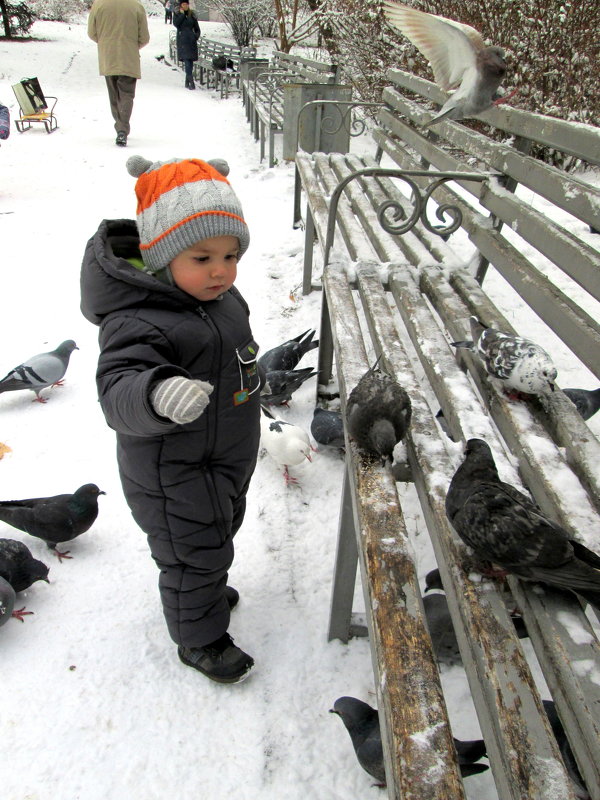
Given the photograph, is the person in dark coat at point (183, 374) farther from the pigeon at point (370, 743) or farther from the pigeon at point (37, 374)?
the pigeon at point (37, 374)

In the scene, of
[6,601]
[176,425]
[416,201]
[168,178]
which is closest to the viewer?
[176,425]

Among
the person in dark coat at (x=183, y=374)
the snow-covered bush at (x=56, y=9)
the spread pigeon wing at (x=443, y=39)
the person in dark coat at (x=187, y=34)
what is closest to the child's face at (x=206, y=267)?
the person in dark coat at (x=183, y=374)

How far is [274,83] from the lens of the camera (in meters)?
10.6

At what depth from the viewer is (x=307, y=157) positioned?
556cm

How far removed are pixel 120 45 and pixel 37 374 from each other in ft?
26.2

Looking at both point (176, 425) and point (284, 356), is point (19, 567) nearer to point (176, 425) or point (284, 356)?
point (176, 425)

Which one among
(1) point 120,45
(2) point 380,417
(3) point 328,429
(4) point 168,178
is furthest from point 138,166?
(1) point 120,45

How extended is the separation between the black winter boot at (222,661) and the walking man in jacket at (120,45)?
31.8 ft

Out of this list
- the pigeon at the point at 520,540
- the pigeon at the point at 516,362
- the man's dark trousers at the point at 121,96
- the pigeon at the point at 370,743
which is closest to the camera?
the pigeon at the point at 520,540

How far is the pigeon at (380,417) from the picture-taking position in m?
1.84

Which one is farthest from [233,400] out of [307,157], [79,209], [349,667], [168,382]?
[79,209]

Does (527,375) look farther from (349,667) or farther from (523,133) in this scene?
(523,133)

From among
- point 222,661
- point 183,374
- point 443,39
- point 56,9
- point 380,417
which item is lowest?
point 222,661

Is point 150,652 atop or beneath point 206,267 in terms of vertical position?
beneath
